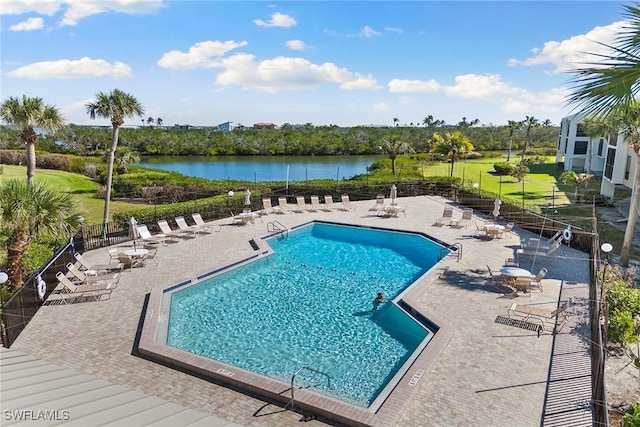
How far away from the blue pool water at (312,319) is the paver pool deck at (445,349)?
3.05ft

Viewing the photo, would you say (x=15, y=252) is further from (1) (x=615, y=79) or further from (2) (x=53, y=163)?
(2) (x=53, y=163)

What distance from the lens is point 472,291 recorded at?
39.0ft

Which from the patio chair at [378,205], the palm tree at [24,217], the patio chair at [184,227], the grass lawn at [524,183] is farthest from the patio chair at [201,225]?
the grass lawn at [524,183]

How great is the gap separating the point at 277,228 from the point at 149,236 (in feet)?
17.1

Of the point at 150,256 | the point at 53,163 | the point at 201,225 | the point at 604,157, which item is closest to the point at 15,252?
the point at 150,256

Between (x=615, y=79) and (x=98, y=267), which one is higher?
(x=615, y=79)

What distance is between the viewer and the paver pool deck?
6953 mm

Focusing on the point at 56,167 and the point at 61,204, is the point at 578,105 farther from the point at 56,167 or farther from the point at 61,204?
the point at 56,167

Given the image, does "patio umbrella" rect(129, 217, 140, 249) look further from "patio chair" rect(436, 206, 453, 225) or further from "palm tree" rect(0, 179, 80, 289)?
"patio chair" rect(436, 206, 453, 225)

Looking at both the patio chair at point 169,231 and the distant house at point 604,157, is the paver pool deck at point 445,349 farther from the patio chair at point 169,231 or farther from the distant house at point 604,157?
the distant house at point 604,157

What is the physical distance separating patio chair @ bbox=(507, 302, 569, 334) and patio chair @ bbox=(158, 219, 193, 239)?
12399mm

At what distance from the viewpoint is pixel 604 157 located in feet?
109

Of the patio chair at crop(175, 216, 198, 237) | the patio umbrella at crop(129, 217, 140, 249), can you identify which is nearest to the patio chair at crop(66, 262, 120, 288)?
the patio umbrella at crop(129, 217, 140, 249)

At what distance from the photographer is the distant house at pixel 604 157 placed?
77.5 ft
